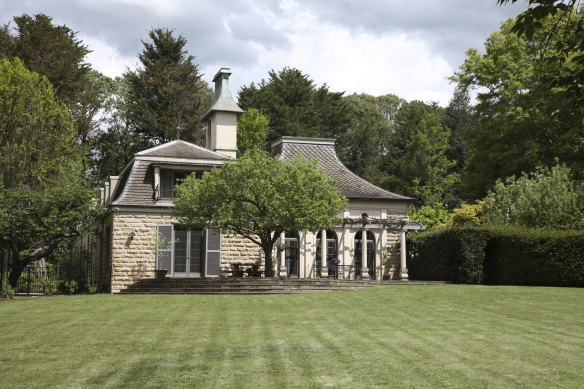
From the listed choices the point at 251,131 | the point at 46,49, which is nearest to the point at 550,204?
the point at 251,131

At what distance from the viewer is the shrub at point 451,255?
27.8m

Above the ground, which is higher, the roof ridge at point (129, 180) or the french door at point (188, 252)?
the roof ridge at point (129, 180)

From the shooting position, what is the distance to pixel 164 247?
2802cm

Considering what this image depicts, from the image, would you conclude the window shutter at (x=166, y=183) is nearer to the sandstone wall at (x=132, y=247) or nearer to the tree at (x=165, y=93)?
the sandstone wall at (x=132, y=247)

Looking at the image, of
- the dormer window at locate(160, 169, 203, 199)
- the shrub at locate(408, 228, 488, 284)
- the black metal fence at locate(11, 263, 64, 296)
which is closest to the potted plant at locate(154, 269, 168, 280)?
the dormer window at locate(160, 169, 203, 199)

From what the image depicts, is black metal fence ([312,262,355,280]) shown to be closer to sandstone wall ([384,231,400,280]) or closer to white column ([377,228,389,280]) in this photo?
white column ([377,228,389,280])

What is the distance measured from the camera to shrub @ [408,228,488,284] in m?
27.8

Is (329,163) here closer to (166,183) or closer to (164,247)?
(166,183)

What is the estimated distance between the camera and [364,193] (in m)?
34.1

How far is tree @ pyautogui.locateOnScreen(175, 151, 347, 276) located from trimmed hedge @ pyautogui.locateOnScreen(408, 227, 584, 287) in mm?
6111

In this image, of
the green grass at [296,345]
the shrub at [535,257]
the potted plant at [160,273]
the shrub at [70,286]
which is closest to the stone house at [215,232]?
the potted plant at [160,273]

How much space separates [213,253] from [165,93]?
19822 millimetres

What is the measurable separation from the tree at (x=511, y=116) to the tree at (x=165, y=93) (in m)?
17.3

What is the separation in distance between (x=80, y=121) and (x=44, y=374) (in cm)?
3519
